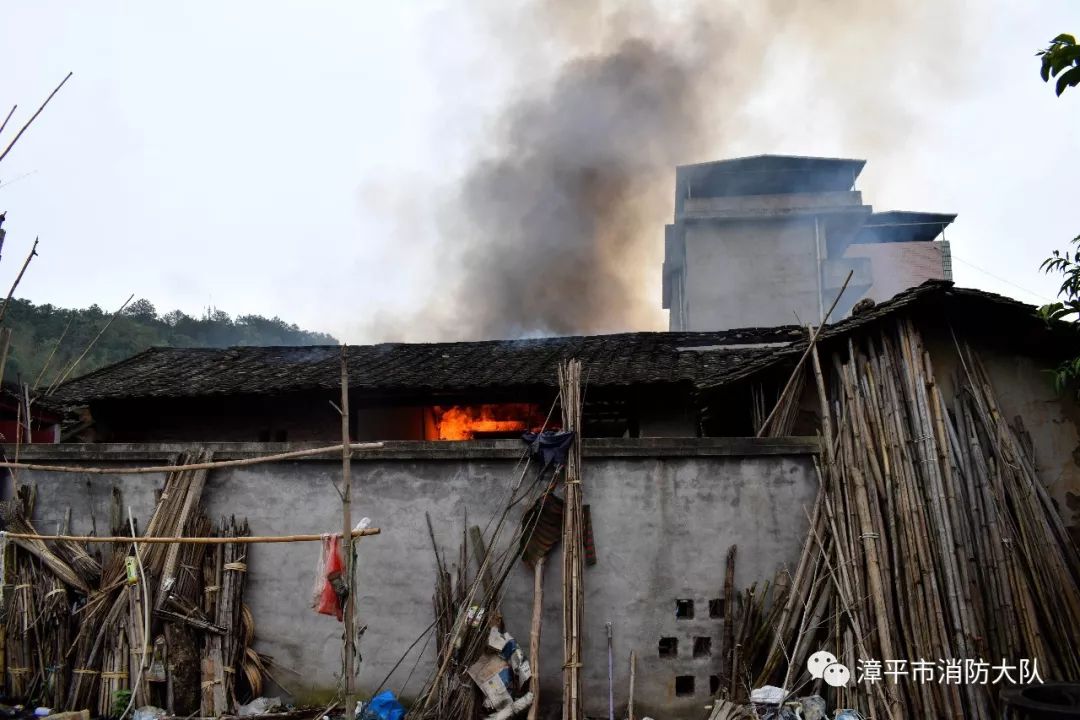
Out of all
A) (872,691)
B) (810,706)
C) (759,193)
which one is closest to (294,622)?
(810,706)

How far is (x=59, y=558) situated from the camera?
27.6 feet

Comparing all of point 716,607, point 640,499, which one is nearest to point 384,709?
point 640,499

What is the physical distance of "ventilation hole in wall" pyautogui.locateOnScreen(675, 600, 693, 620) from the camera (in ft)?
24.8

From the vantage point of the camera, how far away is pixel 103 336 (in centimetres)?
3228

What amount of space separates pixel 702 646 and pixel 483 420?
7.45 meters

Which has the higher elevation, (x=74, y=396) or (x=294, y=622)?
(x=74, y=396)

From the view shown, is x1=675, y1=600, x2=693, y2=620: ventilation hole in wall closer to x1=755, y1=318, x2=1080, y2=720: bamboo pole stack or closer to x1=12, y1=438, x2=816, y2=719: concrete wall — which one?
x1=12, y1=438, x2=816, y2=719: concrete wall

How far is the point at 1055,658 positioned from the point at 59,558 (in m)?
10.3

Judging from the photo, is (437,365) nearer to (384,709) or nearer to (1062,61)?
(384,709)

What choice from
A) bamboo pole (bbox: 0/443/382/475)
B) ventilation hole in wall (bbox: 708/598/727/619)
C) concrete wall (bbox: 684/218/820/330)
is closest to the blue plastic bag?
bamboo pole (bbox: 0/443/382/475)

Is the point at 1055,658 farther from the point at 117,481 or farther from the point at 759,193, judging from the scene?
the point at 759,193

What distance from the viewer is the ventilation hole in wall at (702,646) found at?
24.6ft

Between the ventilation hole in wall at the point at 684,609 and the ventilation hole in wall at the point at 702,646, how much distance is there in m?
0.24

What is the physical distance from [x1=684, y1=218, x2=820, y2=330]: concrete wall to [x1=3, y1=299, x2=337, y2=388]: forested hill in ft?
65.6
